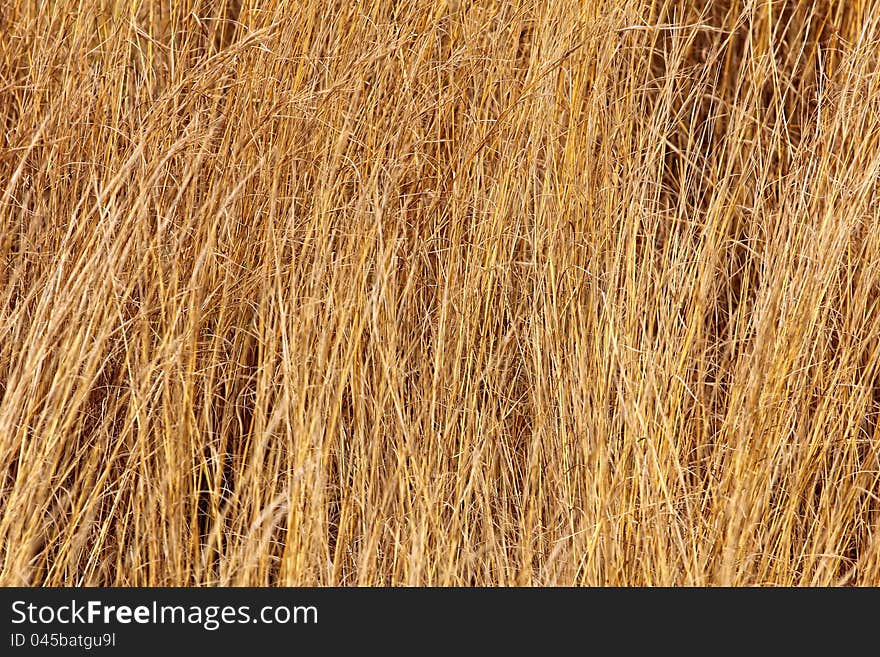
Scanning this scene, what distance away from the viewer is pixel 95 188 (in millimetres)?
1575

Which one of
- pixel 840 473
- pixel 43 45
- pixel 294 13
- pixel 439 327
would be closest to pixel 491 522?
pixel 439 327

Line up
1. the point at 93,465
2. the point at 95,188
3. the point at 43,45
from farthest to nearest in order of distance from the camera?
the point at 43,45
the point at 95,188
the point at 93,465

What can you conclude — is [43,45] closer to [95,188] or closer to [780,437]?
[95,188]

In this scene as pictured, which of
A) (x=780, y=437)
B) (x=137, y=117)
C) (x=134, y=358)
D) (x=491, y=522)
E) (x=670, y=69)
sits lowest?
(x=491, y=522)

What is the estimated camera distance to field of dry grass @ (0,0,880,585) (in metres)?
1.46

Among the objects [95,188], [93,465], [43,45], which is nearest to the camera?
[93,465]

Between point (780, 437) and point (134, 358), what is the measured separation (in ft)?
3.54

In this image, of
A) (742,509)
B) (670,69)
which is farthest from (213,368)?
(670,69)

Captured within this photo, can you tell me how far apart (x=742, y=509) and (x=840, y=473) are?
0.25 meters

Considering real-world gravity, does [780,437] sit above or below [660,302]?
below

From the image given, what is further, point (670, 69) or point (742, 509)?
point (670, 69)

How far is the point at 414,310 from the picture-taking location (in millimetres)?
1673

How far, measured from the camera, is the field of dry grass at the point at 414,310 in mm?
1464

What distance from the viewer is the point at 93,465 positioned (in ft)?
4.82
